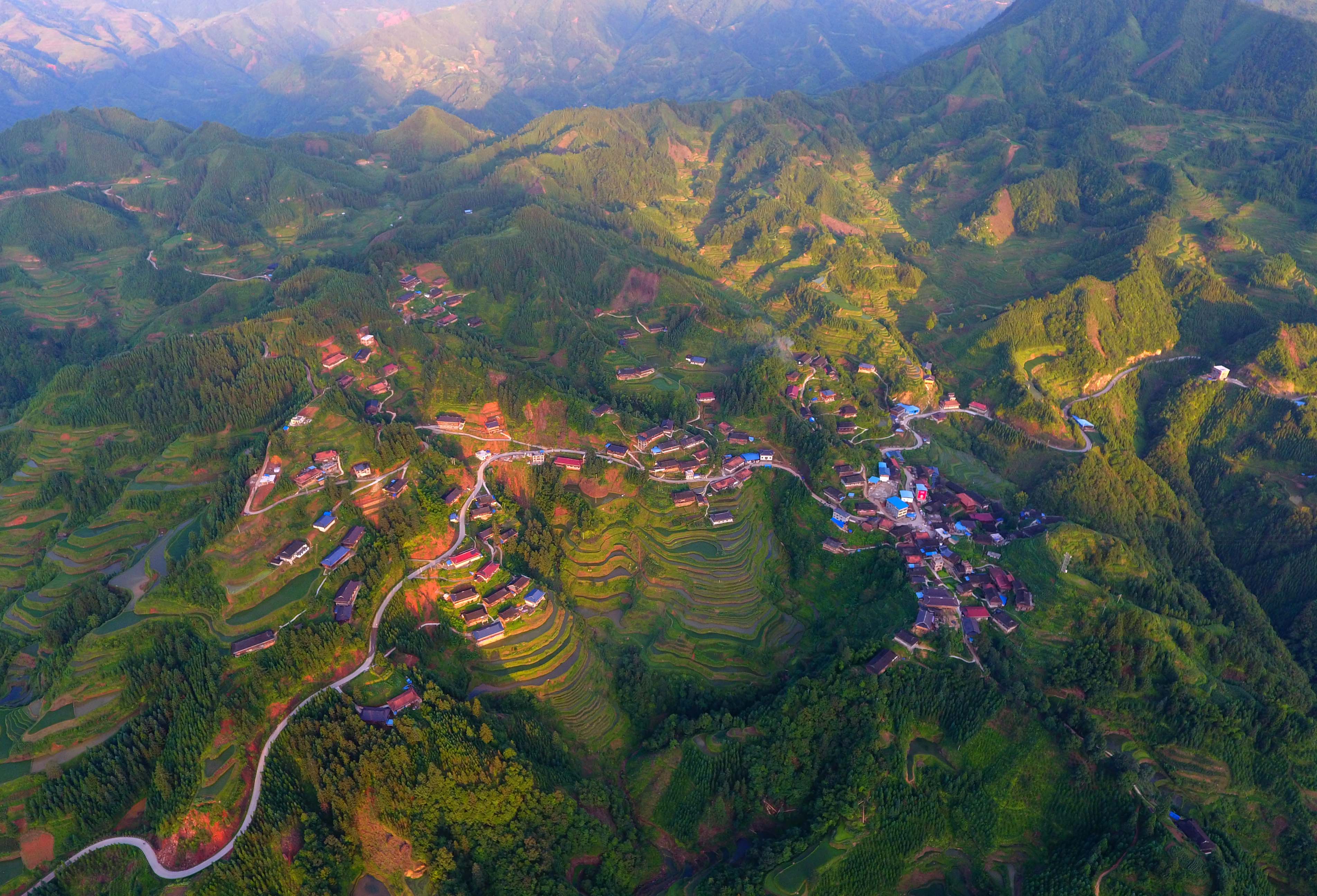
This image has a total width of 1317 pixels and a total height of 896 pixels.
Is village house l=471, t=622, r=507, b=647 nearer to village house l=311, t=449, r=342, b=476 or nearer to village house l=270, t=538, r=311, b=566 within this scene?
village house l=270, t=538, r=311, b=566

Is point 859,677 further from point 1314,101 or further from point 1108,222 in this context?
point 1314,101

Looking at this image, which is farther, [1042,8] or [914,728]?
[1042,8]

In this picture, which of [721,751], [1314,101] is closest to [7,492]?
[721,751]

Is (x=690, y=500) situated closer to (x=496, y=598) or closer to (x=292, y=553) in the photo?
(x=496, y=598)

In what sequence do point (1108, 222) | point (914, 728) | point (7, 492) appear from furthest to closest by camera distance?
point (1108, 222) → point (7, 492) → point (914, 728)

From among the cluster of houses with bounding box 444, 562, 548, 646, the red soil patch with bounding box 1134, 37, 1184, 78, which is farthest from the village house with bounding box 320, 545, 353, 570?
the red soil patch with bounding box 1134, 37, 1184, 78
